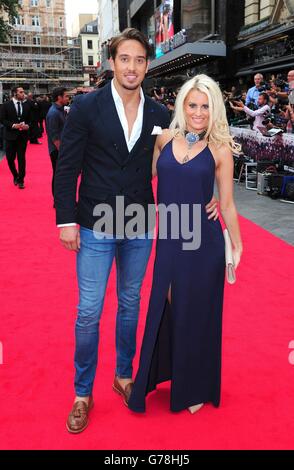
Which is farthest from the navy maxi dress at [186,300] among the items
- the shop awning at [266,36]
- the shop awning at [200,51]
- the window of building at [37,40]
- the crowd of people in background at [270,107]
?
the window of building at [37,40]

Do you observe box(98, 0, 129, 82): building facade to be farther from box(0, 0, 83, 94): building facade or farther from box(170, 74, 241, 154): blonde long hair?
box(170, 74, 241, 154): blonde long hair

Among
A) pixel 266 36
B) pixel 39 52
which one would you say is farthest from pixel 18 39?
pixel 266 36

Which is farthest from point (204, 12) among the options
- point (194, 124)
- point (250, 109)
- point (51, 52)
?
point (51, 52)

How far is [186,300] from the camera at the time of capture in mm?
2348

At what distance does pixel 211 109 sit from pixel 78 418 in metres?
1.77

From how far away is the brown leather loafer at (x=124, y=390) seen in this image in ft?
8.68

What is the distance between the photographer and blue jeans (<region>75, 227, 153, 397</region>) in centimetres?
235

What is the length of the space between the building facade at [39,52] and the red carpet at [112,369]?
81466 mm

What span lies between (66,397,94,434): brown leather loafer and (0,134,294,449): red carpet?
4 centimetres

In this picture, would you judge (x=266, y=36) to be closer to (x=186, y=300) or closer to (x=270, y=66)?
(x=270, y=66)

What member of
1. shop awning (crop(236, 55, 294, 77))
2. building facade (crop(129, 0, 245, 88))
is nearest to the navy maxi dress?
building facade (crop(129, 0, 245, 88))
